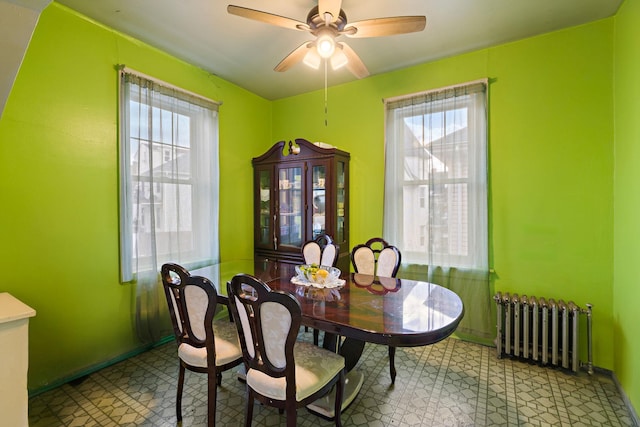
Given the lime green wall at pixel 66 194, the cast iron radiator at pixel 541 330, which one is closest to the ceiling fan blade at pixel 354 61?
the lime green wall at pixel 66 194

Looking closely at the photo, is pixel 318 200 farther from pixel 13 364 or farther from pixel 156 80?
pixel 13 364

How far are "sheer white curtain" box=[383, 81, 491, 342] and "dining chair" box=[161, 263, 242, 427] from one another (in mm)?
2060

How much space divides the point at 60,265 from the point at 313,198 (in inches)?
91.0

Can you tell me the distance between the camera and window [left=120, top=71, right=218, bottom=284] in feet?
8.57

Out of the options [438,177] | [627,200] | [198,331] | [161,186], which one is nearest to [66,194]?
[161,186]

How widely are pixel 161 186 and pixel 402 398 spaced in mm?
2736

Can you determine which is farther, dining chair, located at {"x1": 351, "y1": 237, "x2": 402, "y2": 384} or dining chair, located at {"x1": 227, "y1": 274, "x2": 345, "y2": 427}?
dining chair, located at {"x1": 351, "y1": 237, "x2": 402, "y2": 384}

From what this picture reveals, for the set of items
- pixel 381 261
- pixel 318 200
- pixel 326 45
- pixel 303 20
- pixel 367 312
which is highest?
pixel 303 20

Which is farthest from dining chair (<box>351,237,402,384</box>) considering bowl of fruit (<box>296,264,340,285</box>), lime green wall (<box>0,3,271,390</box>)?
lime green wall (<box>0,3,271,390</box>)

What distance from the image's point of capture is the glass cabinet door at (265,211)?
12.4ft

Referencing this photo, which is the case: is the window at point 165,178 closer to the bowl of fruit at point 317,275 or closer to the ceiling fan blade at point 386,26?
the bowl of fruit at point 317,275

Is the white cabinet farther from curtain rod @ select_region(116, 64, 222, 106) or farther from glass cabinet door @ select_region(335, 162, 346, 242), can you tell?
glass cabinet door @ select_region(335, 162, 346, 242)

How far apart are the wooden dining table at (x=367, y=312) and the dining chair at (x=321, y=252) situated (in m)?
0.38

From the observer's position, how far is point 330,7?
5.64ft
